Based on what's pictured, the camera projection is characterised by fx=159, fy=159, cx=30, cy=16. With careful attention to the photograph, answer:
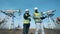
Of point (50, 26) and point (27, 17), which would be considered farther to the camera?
point (50, 26)

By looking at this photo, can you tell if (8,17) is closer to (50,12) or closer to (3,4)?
(3,4)

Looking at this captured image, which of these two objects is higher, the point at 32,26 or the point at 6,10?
the point at 6,10

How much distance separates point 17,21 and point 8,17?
194 mm

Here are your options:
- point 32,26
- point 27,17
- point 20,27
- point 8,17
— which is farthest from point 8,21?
point 27,17

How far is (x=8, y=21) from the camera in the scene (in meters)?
3.15

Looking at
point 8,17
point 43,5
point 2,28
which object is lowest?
point 2,28

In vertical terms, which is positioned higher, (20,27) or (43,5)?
(43,5)

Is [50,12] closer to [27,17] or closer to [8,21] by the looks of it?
[27,17]

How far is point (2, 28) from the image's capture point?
314cm

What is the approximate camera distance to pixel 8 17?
3.10m

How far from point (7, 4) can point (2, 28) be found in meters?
Result: 0.48

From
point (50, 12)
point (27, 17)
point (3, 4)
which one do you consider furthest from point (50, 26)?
point (3, 4)

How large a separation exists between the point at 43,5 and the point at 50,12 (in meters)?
0.23

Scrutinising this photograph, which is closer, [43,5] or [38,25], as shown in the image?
[38,25]
